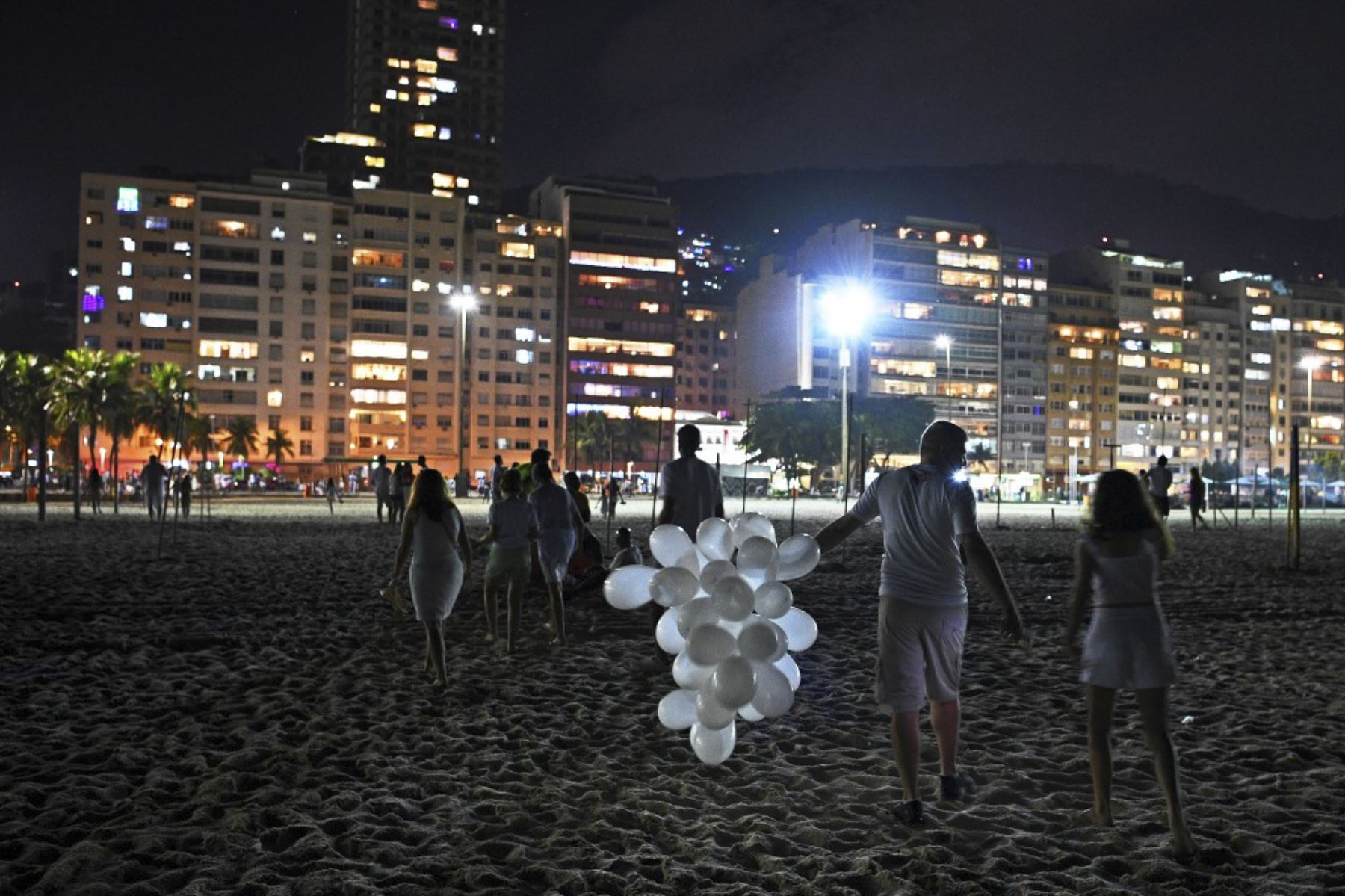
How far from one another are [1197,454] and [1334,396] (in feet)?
98.8

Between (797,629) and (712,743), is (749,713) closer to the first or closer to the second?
(712,743)

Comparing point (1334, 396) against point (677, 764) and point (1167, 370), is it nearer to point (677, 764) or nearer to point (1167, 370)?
point (1167, 370)

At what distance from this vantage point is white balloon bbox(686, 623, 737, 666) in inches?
223

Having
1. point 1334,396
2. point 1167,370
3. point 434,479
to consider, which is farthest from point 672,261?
point 434,479

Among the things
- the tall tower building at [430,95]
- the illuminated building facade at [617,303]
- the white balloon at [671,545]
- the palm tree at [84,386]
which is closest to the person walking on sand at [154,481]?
the white balloon at [671,545]

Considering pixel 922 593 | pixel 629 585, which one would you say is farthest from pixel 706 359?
pixel 922 593

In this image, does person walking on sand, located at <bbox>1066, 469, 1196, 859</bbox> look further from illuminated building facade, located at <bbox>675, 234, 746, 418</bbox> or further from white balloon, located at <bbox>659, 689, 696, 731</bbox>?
illuminated building facade, located at <bbox>675, 234, 746, 418</bbox>

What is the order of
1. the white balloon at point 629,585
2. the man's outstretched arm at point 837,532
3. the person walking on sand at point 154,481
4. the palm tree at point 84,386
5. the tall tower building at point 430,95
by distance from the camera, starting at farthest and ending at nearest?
the tall tower building at point 430,95 < the palm tree at point 84,386 < the person walking on sand at point 154,481 < the white balloon at point 629,585 < the man's outstretched arm at point 837,532

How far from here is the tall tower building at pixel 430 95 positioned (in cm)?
15650

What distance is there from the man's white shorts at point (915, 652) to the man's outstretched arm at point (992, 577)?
191 millimetres

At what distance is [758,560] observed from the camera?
233 inches

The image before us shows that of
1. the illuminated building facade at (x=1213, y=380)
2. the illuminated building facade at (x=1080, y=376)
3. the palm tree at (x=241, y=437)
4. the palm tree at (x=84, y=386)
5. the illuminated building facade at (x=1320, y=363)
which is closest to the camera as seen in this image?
the palm tree at (x=84, y=386)

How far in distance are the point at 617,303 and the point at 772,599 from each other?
4853 inches

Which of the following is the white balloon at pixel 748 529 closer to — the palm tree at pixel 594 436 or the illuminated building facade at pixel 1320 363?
the palm tree at pixel 594 436
